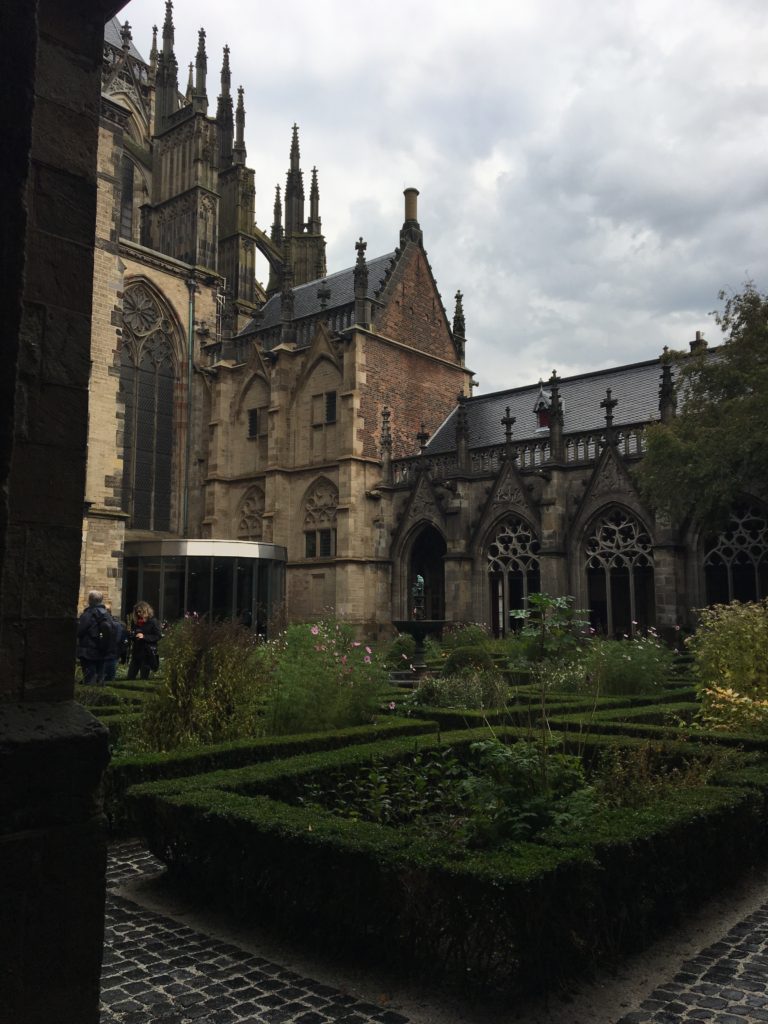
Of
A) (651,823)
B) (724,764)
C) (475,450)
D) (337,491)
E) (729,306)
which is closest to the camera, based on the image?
(651,823)

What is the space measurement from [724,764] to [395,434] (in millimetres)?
23696

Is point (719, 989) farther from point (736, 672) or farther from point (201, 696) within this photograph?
point (736, 672)

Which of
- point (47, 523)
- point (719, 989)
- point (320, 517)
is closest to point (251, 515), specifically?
point (320, 517)

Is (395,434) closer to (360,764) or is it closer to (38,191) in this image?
(360,764)

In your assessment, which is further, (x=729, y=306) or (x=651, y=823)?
(x=729, y=306)

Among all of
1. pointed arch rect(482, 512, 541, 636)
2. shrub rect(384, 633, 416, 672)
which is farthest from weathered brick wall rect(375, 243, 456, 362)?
shrub rect(384, 633, 416, 672)

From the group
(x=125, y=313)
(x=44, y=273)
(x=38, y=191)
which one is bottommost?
(x=44, y=273)

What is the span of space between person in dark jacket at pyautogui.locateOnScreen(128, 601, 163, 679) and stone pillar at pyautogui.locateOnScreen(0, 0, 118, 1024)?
10961mm

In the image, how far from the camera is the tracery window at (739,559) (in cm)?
1950

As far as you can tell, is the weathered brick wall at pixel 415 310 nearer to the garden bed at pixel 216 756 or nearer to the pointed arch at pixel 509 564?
the pointed arch at pixel 509 564

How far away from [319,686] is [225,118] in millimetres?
35886

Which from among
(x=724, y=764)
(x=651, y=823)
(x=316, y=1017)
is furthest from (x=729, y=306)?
(x=316, y=1017)

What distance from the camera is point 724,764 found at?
610 centimetres

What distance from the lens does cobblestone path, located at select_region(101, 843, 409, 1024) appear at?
3.50 meters
